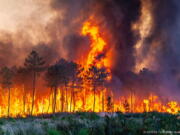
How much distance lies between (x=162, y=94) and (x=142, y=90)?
1599 cm

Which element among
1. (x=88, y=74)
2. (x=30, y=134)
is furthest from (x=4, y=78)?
(x=30, y=134)

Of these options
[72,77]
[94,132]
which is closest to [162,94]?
[72,77]

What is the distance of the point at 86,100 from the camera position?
10338 cm

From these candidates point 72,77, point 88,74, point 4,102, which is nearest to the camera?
point 72,77

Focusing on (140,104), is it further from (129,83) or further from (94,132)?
(94,132)

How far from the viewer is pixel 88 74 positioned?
7869cm

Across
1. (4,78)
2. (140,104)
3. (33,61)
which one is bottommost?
(140,104)

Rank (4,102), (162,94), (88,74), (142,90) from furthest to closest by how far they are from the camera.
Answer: (162,94), (142,90), (4,102), (88,74)

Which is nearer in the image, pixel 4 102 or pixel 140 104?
pixel 4 102

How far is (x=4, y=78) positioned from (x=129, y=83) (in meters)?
74.5

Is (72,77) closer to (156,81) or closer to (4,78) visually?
(4,78)

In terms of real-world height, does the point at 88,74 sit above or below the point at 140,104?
above

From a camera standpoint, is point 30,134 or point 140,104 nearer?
point 30,134

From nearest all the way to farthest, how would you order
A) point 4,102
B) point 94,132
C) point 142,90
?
1. point 94,132
2. point 4,102
3. point 142,90
